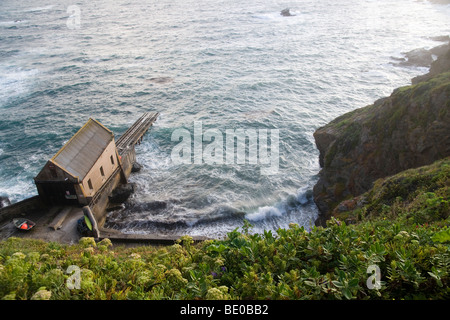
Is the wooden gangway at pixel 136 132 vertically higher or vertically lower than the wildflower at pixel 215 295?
lower

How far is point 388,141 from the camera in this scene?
62.9 feet

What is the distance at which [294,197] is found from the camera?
26422 mm

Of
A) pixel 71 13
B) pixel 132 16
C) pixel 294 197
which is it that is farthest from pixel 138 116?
pixel 71 13

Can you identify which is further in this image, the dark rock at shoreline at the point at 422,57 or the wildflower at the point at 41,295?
the dark rock at shoreline at the point at 422,57

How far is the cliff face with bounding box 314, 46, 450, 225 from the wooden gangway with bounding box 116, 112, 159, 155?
786 inches

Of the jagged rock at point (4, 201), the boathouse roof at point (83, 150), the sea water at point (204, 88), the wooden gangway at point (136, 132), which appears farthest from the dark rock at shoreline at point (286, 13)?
the jagged rock at point (4, 201)

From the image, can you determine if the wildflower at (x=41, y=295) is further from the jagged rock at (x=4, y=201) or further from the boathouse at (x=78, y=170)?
the jagged rock at (x=4, y=201)

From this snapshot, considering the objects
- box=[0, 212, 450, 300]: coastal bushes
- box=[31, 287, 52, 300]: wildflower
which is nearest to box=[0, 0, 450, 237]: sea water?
box=[0, 212, 450, 300]: coastal bushes

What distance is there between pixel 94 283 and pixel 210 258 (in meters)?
2.77

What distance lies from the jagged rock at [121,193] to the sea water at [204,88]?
85 centimetres

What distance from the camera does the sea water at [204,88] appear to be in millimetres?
27125

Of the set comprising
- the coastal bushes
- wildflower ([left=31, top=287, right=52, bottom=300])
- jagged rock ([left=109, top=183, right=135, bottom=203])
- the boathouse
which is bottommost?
jagged rock ([left=109, top=183, right=135, bottom=203])

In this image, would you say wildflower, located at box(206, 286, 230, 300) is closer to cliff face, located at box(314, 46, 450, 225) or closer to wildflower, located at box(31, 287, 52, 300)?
wildflower, located at box(31, 287, 52, 300)

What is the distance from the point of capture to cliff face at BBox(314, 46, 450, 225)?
16969 mm
